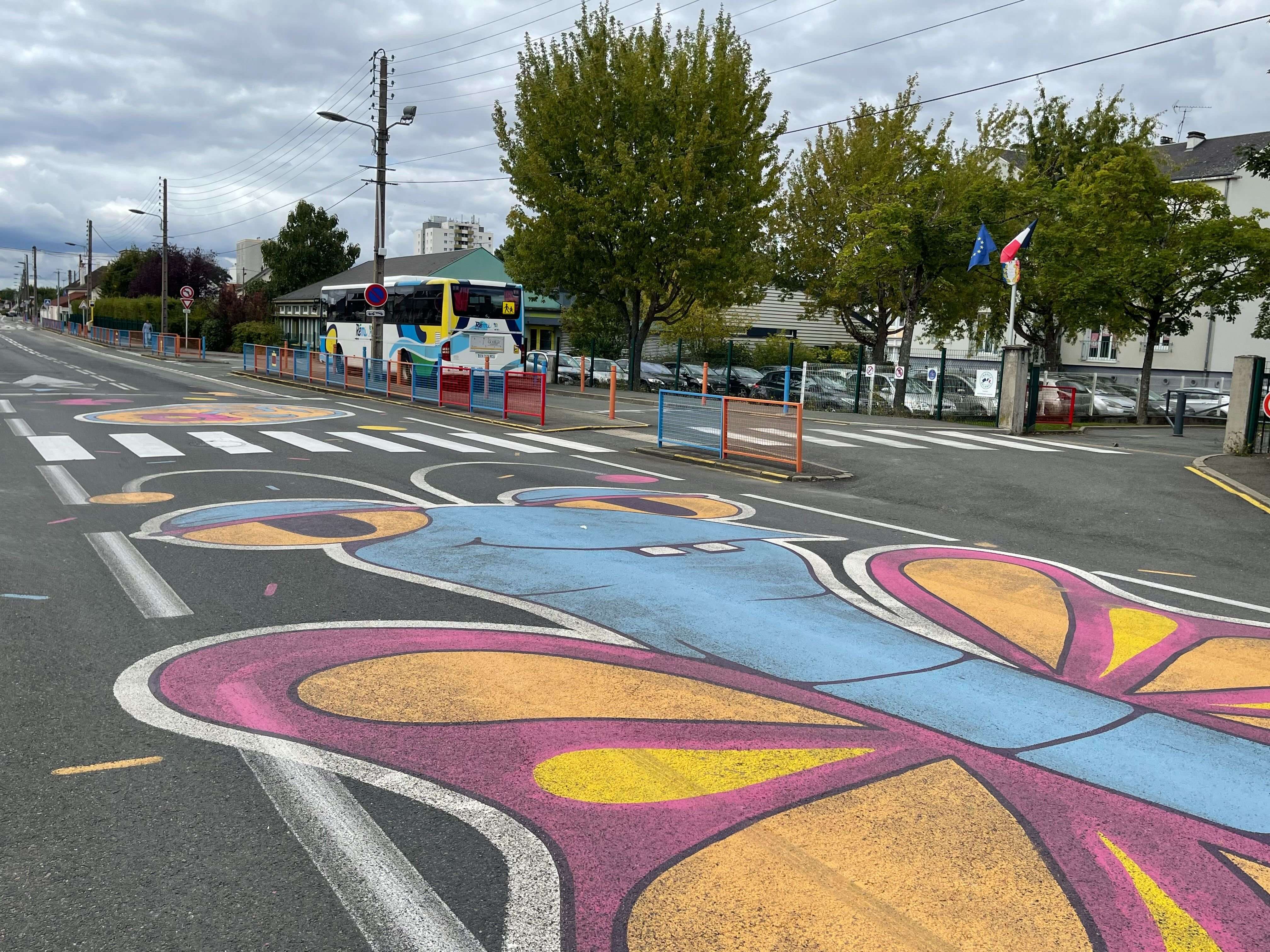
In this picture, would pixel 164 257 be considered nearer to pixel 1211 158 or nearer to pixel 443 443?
pixel 443 443

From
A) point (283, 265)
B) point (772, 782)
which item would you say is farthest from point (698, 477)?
point (283, 265)

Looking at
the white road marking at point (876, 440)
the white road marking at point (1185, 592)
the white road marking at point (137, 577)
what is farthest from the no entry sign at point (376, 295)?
the white road marking at point (1185, 592)

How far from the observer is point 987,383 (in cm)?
2986

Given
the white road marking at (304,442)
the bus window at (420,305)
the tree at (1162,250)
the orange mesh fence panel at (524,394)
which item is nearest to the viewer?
the white road marking at (304,442)

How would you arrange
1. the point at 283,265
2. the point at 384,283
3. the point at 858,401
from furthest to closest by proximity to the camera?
the point at 283,265, the point at 384,283, the point at 858,401

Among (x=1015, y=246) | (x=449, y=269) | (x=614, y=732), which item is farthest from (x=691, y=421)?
(x=449, y=269)

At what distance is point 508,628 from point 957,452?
46.6 feet

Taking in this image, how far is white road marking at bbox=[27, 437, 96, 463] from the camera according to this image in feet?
46.7

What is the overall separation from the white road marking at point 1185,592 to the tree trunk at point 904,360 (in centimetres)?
2204

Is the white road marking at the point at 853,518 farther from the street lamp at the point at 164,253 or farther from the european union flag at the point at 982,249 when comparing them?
the street lamp at the point at 164,253

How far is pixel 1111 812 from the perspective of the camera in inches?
164

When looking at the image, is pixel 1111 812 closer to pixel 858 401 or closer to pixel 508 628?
pixel 508 628

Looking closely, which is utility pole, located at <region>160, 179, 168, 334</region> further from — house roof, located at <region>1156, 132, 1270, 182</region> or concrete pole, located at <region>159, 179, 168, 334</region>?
house roof, located at <region>1156, 132, 1270, 182</region>

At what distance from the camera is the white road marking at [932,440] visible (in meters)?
19.9
